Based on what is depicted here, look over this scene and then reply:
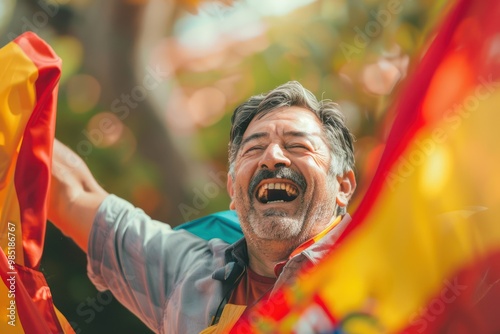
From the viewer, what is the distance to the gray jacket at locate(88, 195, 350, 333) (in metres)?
2.16

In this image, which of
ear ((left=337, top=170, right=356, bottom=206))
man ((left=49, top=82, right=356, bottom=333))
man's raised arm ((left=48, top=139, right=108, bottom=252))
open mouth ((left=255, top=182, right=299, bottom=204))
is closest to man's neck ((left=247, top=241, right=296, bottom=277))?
man ((left=49, top=82, right=356, bottom=333))

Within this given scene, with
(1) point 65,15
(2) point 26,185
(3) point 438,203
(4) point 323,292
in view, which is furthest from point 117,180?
(3) point 438,203

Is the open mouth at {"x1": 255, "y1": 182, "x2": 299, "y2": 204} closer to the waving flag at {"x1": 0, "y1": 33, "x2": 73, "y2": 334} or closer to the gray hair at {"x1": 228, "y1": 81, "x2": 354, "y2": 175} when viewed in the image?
the gray hair at {"x1": 228, "y1": 81, "x2": 354, "y2": 175}

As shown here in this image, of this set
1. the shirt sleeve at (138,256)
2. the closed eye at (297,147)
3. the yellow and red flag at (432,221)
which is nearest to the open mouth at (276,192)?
the closed eye at (297,147)

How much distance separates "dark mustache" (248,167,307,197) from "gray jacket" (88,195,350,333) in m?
0.17

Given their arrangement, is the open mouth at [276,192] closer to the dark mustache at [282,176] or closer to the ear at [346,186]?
the dark mustache at [282,176]

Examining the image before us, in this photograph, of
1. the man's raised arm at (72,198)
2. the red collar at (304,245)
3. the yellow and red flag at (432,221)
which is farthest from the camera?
the man's raised arm at (72,198)

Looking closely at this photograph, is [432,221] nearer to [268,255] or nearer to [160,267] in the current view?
[268,255]

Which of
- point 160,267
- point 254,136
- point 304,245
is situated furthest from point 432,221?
point 160,267

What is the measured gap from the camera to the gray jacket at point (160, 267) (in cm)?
216

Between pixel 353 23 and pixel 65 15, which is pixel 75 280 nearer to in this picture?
pixel 65 15

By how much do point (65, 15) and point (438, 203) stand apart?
4.56 ft

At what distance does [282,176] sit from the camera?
219cm

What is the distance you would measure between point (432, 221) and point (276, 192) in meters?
0.61
